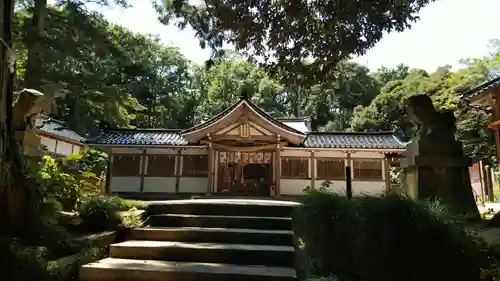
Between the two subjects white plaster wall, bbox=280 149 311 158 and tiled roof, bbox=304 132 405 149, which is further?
white plaster wall, bbox=280 149 311 158

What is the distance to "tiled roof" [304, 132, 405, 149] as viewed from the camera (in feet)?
49.7

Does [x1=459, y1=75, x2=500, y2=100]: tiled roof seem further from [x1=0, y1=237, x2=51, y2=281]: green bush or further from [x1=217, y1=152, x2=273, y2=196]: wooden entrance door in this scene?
[x1=0, y1=237, x2=51, y2=281]: green bush

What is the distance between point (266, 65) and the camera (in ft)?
23.6

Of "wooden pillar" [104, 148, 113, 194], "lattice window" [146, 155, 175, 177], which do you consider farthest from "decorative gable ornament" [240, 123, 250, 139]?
"wooden pillar" [104, 148, 113, 194]

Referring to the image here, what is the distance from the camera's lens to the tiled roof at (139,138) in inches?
613

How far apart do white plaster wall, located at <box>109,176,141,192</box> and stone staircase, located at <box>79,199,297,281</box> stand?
394 inches

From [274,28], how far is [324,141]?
33.5 feet

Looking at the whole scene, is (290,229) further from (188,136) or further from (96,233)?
(188,136)

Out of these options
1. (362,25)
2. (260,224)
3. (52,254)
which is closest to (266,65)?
(362,25)

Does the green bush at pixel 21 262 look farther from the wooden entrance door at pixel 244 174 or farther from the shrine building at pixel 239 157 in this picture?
the wooden entrance door at pixel 244 174

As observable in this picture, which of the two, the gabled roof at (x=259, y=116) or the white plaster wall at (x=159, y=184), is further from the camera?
the white plaster wall at (x=159, y=184)

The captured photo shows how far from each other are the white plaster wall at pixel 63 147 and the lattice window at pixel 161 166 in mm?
6658

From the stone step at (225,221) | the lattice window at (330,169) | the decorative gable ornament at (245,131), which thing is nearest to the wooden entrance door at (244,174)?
the decorative gable ornament at (245,131)

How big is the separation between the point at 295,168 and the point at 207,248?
11405 mm
